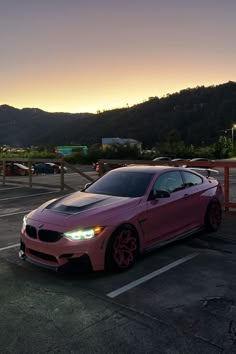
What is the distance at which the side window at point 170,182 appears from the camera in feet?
21.0

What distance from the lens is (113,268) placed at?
5250 mm

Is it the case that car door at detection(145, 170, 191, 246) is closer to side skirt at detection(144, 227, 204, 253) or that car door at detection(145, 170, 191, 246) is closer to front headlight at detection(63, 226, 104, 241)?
side skirt at detection(144, 227, 204, 253)

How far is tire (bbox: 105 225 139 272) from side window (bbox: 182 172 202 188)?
1.95 meters

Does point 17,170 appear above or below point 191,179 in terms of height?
below

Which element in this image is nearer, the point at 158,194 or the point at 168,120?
the point at 158,194

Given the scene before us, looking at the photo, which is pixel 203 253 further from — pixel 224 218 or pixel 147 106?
pixel 147 106

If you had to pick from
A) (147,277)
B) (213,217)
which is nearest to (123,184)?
(147,277)

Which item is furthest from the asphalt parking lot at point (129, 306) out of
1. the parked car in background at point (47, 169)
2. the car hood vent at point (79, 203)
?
the parked car in background at point (47, 169)

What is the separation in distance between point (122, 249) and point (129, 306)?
1.20 m

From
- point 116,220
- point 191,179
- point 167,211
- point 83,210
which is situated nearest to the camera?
point 116,220

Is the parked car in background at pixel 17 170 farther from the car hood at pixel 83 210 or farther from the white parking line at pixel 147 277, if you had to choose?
the white parking line at pixel 147 277

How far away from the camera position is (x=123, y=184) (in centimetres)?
644

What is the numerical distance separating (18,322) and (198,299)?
201cm

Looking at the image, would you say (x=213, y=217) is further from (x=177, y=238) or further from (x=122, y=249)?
(x=122, y=249)
